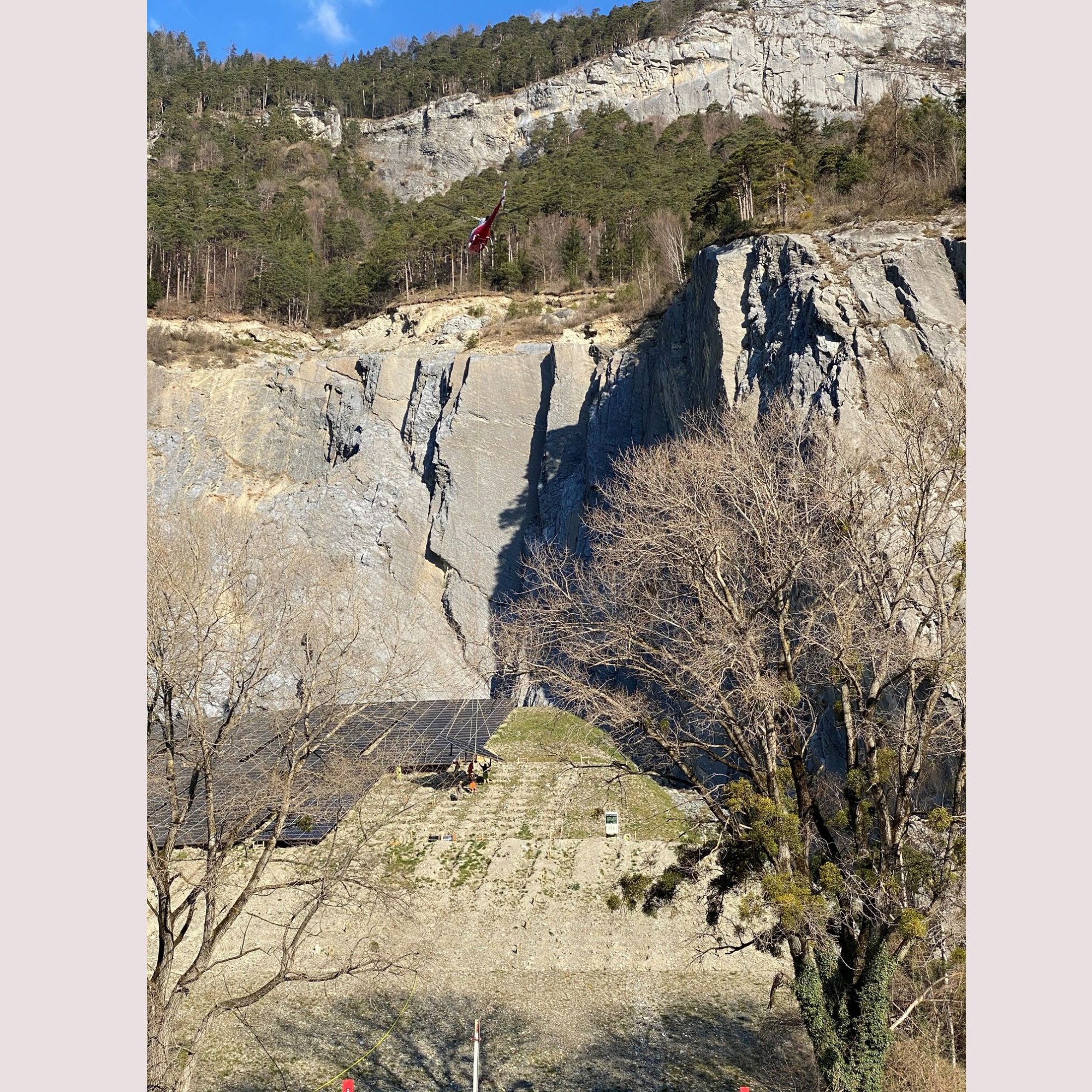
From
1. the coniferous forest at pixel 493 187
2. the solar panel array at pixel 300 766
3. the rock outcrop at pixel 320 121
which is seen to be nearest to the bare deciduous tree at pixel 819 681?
the solar panel array at pixel 300 766

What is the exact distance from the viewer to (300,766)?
37.7 feet

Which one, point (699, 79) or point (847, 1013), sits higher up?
point (699, 79)

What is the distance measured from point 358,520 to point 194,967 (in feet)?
105

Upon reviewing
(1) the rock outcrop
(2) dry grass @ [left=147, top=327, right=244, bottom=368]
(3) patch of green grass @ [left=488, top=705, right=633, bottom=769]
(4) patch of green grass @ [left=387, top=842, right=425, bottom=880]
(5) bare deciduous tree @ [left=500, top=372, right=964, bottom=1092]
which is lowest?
(4) patch of green grass @ [left=387, top=842, right=425, bottom=880]

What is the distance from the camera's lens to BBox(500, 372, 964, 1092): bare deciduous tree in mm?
9461

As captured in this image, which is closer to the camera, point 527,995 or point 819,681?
point 819,681

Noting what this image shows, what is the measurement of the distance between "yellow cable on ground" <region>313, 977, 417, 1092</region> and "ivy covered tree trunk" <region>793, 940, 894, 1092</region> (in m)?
6.92

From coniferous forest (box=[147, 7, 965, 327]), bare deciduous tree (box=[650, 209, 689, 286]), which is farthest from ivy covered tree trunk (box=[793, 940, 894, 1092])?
bare deciduous tree (box=[650, 209, 689, 286])

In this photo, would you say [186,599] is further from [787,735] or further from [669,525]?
[787,735]

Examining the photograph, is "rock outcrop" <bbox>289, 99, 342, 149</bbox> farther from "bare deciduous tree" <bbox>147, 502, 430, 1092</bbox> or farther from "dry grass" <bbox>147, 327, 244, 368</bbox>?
"bare deciduous tree" <bbox>147, 502, 430, 1092</bbox>

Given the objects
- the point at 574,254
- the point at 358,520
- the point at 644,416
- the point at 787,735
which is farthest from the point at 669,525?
the point at 574,254

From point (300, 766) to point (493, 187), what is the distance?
6916 cm

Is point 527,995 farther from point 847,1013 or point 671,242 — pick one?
point 671,242

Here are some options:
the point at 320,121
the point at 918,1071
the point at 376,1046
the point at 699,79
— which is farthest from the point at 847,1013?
the point at 320,121
